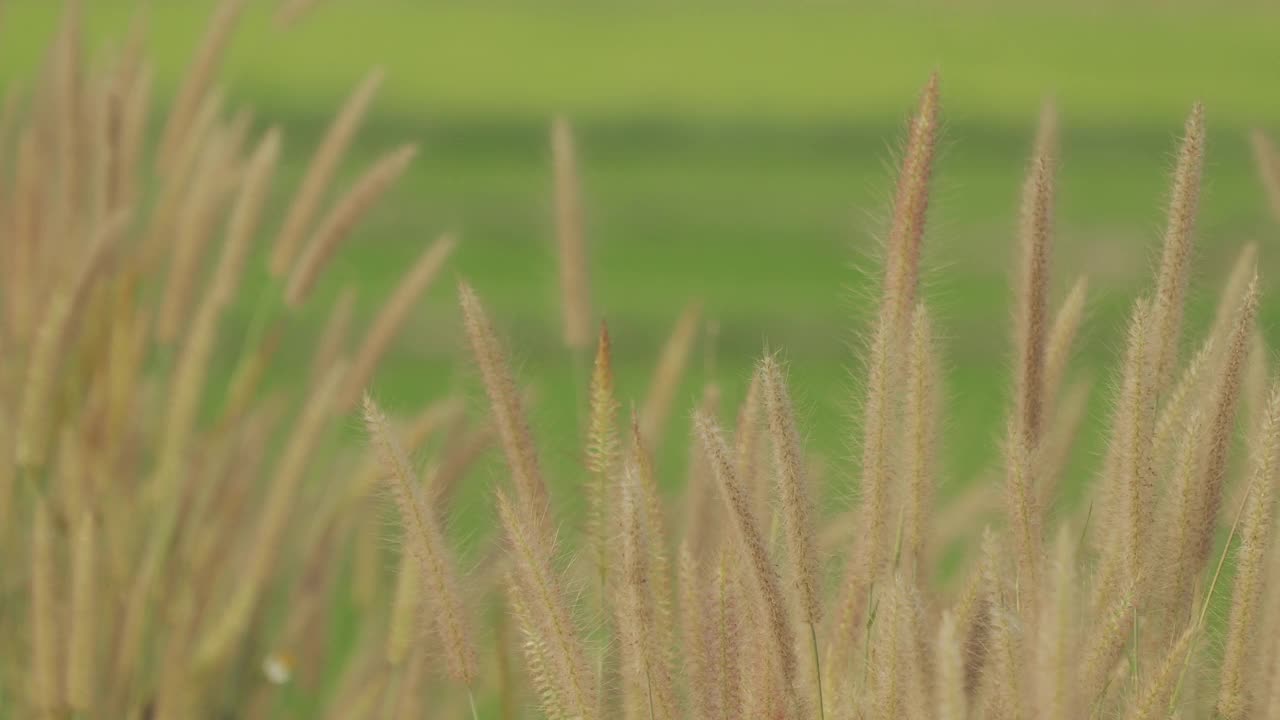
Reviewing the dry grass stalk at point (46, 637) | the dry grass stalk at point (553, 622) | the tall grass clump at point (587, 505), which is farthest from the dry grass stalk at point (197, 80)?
the dry grass stalk at point (553, 622)

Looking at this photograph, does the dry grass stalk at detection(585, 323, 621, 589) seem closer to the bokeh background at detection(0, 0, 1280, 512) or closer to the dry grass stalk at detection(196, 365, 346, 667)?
the dry grass stalk at detection(196, 365, 346, 667)

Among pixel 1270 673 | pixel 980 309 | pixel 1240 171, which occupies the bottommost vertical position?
pixel 1270 673

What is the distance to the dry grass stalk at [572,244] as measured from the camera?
94 cm

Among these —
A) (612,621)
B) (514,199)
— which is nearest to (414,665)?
(612,621)

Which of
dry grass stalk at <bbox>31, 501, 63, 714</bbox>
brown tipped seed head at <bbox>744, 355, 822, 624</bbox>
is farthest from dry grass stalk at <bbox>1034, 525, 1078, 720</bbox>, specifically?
dry grass stalk at <bbox>31, 501, 63, 714</bbox>

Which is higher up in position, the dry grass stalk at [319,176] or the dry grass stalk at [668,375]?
the dry grass stalk at [319,176]

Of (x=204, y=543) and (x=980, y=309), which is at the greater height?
(x=980, y=309)

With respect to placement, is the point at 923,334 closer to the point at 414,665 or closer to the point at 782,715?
the point at 782,715

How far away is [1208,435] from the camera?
639 mm

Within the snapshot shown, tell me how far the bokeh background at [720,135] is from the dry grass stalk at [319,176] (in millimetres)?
2015

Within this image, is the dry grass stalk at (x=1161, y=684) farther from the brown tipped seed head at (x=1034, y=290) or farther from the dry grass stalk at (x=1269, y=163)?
the dry grass stalk at (x=1269, y=163)

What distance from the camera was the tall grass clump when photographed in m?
0.60

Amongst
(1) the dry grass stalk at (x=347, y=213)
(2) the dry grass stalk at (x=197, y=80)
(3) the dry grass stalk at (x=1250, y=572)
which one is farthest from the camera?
(2) the dry grass stalk at (x=197, y=80)

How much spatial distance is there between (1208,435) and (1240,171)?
5.91 meters
